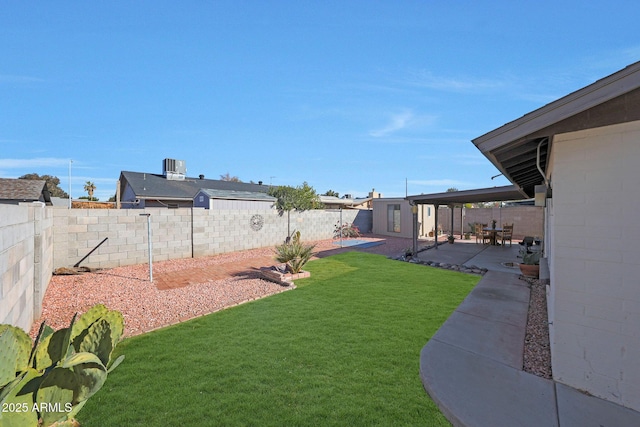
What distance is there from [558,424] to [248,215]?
1258 cm

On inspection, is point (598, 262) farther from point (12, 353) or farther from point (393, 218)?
point (393, 218)

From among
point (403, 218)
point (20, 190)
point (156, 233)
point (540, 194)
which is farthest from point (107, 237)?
point (403, 218)

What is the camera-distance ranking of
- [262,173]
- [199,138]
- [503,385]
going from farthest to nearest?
[262,173]
[199,138]
[503,385]

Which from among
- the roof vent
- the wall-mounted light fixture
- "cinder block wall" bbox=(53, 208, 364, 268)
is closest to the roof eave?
the wall-mounted light fixture

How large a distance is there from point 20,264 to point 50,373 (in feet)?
10.9

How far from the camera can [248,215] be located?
13359 mm

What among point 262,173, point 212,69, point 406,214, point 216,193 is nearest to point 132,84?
point 212,69

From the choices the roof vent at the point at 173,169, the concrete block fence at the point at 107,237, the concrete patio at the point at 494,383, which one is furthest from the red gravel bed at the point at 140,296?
the roof vent at the point at 173,169

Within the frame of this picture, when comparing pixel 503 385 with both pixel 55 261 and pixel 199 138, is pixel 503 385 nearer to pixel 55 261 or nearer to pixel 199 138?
pixel 55 261

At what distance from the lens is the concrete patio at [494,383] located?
2506 mm

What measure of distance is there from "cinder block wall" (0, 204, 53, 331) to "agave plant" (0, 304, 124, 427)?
147 centimetres

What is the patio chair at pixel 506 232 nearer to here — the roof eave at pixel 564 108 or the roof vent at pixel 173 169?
the roof eave at pixel 564 108

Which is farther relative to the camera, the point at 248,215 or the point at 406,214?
the point at 406,214

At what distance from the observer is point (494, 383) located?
304 centimetres
